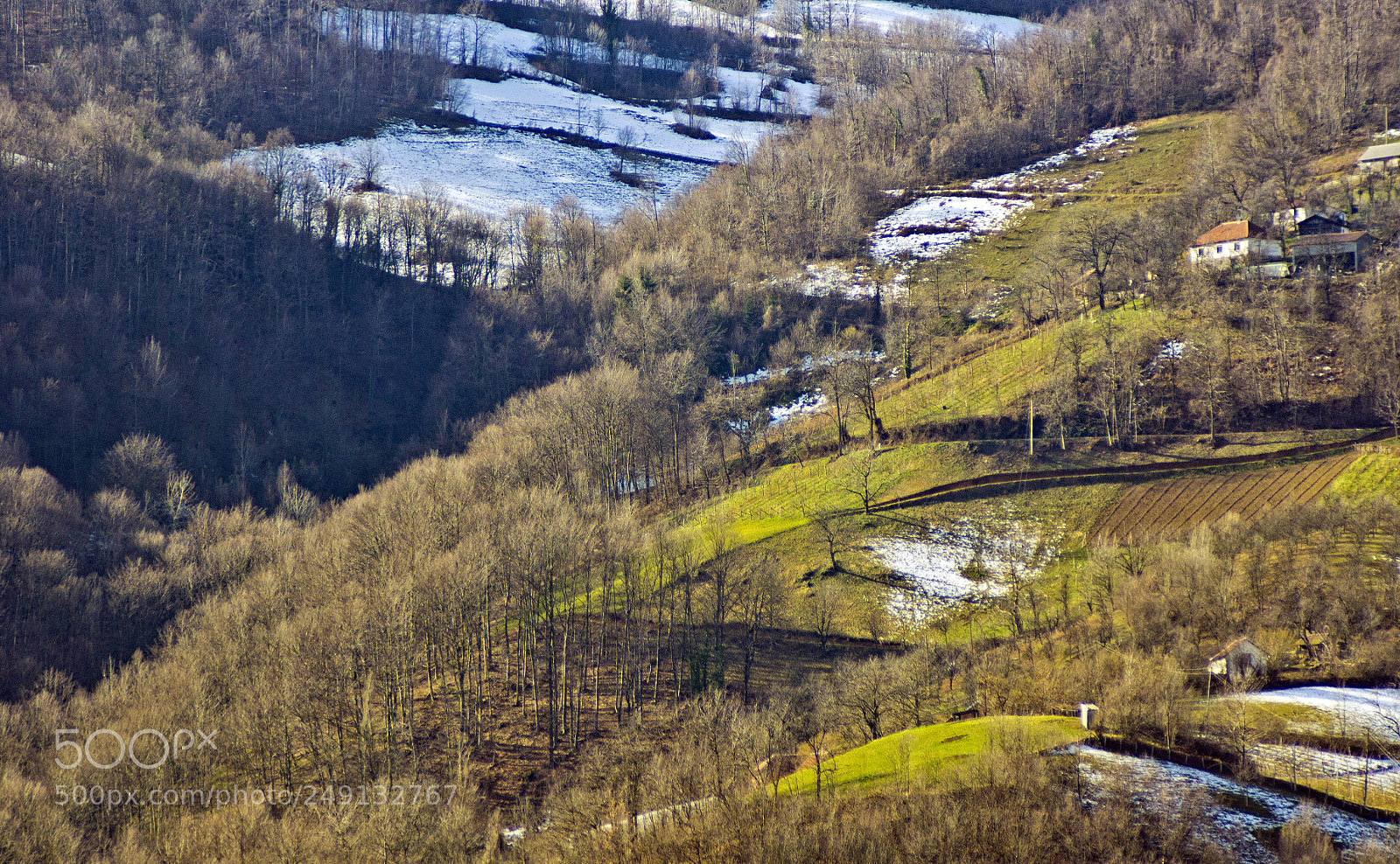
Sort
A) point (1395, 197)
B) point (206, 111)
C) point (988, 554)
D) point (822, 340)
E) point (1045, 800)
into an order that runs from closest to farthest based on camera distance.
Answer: point (1045, 800) → point (988, 554) → point (1395, 197) → point (822, 340) → point (206, 111)

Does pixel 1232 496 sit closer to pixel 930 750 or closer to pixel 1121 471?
pixel 1121 471

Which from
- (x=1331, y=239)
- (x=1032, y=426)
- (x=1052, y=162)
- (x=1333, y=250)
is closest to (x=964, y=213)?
(x=1052, y=162)

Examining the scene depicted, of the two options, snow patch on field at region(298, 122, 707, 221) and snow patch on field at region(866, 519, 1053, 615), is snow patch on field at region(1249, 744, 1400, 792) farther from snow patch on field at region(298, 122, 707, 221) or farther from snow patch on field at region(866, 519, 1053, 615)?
snow patch on field at region(298, 122, 707, 221)

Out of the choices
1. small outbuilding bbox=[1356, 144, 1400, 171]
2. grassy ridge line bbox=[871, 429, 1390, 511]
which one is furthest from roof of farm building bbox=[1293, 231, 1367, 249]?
grassy ridge line bbox=[871, 429, 1390, 511]

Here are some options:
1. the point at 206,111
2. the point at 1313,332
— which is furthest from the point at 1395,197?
the point at 206,111

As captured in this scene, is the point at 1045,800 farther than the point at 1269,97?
No

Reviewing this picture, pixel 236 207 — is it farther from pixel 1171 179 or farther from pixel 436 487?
pixel 1171 179
